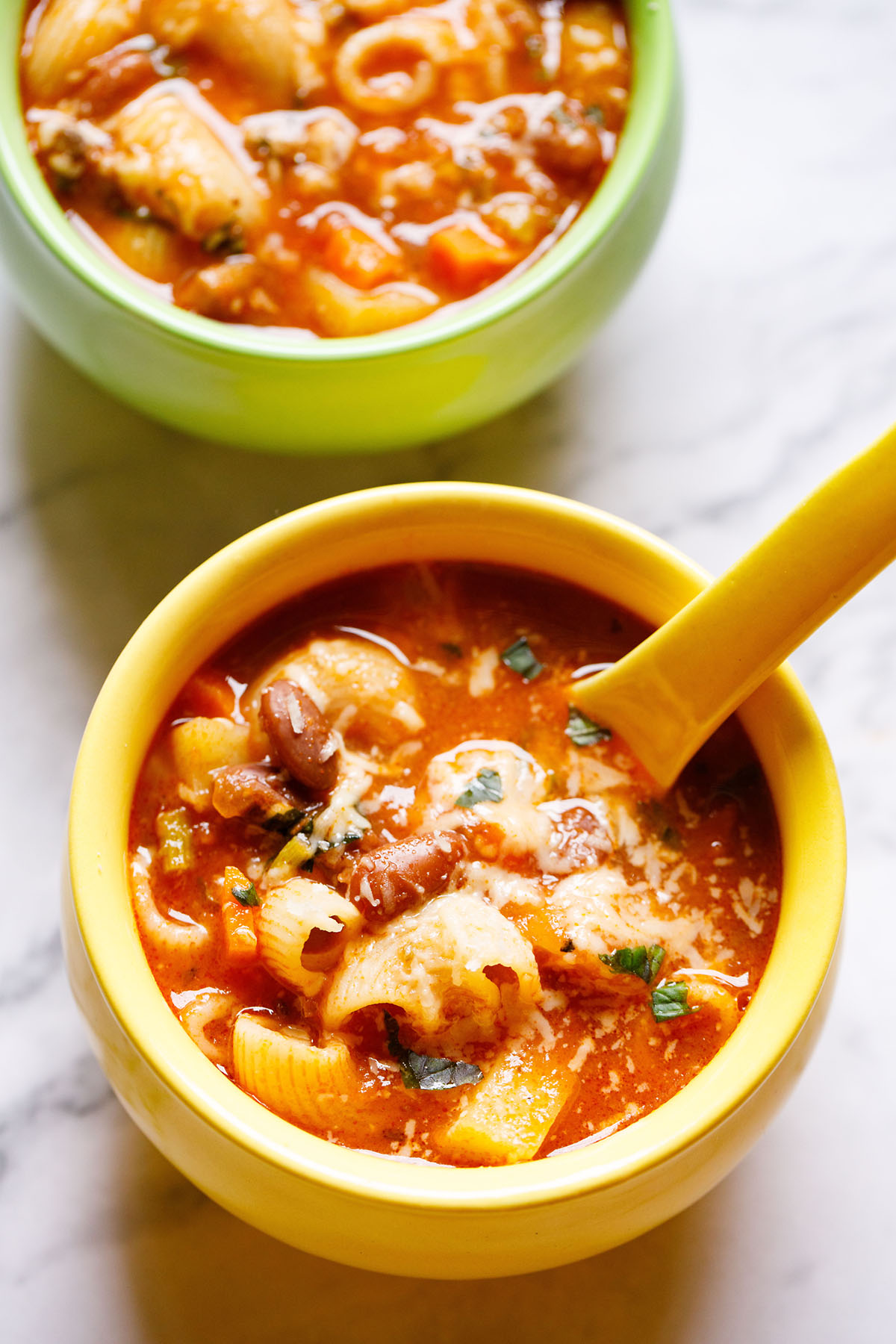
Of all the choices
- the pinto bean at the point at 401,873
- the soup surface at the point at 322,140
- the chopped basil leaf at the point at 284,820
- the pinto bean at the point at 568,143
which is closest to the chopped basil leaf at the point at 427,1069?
the pinto bean at the point at 401,873

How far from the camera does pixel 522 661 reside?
173 centimetres

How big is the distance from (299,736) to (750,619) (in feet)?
1.59

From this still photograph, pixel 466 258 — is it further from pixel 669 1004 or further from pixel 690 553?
pixel 669 1004

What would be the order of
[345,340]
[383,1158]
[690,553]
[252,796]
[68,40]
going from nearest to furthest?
[383,1158] < [252,796] < [345,340] < [68,40] < [690,553]

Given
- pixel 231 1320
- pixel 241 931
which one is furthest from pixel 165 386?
pixel 231 1320

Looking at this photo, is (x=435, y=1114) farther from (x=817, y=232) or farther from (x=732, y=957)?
(x=817, y=232)

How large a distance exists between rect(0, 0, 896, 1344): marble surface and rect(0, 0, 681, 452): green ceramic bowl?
7.4 inches

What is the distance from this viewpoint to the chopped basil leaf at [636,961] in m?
1.54

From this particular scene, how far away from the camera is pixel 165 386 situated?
6.22 feet

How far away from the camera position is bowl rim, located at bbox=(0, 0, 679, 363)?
71.7 inches

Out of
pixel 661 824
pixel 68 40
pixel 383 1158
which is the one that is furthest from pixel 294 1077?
pixel 68 40

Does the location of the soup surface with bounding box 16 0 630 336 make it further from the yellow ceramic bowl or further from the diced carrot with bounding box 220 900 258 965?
the diced carrot with bounding box 220 900 258 965

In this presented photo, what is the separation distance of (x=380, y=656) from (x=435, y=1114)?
50 centimetres

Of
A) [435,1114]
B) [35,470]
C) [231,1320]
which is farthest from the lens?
[35,470]
